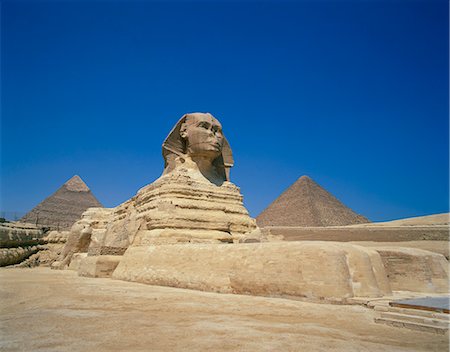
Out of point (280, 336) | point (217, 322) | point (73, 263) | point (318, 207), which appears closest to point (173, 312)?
point (217, 322)

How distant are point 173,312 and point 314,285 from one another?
191 centimetres

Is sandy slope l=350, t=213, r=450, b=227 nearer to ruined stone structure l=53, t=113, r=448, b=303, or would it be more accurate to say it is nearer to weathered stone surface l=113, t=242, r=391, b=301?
ruined stone structure l=53, t=113, r=448, b=303

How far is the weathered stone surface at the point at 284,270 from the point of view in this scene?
16.8 feet

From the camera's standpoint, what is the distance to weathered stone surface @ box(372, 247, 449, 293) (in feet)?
22.0

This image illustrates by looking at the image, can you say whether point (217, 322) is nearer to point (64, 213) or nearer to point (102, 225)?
point (102, 225)

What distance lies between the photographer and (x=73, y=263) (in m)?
14.8

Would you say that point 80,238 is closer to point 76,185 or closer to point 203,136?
point 203,136

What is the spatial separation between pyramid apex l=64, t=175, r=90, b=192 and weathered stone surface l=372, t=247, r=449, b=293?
36165mm

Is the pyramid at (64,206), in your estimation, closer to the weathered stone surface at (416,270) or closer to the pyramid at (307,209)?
the pyramid at (307,209)

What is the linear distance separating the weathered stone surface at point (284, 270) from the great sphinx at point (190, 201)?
164 centimetres

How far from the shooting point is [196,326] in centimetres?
379

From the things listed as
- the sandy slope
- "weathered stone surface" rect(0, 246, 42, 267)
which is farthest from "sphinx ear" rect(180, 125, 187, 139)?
the sandy slope

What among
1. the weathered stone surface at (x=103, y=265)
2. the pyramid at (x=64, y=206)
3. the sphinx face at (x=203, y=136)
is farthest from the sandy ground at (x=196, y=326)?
the pyramid at (x=64, y=206)

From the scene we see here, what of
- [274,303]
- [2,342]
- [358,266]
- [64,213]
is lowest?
[2,342]
